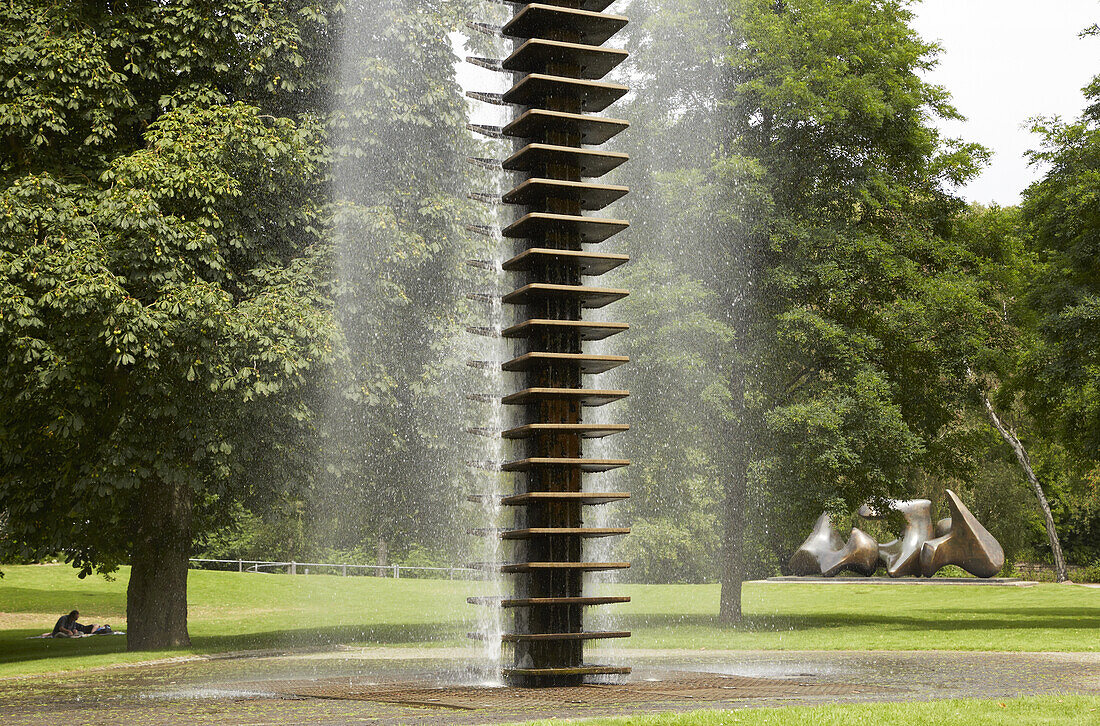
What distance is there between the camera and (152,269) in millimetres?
16734

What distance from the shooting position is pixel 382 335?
19969 millimetres

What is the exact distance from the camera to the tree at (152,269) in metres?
16.2

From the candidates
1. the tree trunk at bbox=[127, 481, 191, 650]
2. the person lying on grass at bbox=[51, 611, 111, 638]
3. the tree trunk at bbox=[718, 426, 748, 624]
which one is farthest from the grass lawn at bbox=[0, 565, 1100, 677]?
the tree trunk at bbox=[127, 481, 191, 650]

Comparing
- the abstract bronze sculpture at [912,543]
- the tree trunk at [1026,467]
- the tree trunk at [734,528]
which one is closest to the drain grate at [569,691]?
the tree trunk at [734,528]

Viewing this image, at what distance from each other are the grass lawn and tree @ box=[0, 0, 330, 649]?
106 inches

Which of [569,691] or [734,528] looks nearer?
[569,691]

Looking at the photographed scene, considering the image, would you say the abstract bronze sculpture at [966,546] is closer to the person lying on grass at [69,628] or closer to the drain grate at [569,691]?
the person lying on grass at [69,628]

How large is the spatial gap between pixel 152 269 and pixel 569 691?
10343mm

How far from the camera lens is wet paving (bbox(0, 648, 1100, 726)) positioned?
7828 mm

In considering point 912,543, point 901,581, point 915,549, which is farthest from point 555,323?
point 912,543

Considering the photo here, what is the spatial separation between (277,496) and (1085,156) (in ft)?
65.9

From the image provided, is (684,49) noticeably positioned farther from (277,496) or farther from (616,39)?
(277,496)

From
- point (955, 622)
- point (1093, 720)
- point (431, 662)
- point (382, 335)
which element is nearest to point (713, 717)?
point (1093, 720)

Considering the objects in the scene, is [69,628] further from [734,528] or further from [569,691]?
[569,691]
